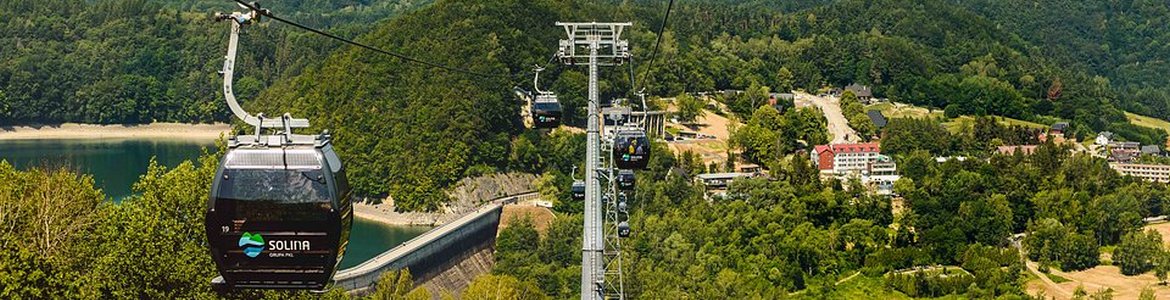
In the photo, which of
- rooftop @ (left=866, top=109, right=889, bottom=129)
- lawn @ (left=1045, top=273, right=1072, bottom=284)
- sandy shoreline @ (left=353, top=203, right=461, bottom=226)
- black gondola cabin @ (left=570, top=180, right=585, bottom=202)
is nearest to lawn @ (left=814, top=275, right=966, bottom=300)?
lawn @ (left=1045, top=273, right=1072, bottom=284)

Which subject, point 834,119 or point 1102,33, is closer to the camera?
point 834,119

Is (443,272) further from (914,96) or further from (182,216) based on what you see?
(914,96)

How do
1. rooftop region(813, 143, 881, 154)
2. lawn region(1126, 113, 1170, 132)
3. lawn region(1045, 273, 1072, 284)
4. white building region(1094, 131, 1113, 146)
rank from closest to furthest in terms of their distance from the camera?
1. lawn region(1045, 273, 1072, 284)
2. rooftop region(813, 143, 881, 154)
3. white building region(1094, 131, 1113, 146)
4. lawn region(1126, 113, 1170, 132)

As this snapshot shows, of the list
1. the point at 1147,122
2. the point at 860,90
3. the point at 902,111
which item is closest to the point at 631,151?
the point at 902,111

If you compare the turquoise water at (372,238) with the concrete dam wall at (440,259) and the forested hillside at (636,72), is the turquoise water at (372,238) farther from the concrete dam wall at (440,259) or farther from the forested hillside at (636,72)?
the concrete dam wall at (440,259)

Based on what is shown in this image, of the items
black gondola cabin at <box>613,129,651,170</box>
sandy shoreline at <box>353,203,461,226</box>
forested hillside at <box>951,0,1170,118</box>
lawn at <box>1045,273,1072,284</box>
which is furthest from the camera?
forested hillside at <box>951,0,1170,118</box>

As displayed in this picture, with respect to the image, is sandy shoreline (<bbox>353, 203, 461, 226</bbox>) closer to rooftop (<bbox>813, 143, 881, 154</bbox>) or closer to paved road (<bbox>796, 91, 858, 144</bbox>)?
rooftop (<bbox>813, 143, 881, 154</bbox>)

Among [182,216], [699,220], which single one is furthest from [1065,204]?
[182,216]

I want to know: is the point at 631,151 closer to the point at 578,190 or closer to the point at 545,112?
the point at 578,190
